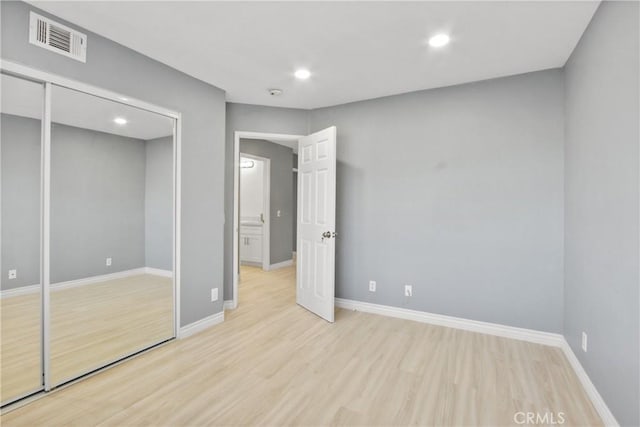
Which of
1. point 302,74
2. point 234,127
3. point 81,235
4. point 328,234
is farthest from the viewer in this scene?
point 234,127

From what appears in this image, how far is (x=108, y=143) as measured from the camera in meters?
2.52

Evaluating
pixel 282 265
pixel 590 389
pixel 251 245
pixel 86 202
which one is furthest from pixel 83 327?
pixel 282 265

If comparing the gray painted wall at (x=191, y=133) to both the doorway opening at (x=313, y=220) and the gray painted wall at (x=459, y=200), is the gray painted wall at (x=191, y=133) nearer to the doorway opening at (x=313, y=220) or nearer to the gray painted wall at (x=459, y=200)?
the doorway opening at (x=313, y=220)

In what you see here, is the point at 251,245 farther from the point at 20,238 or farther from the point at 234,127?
the point at 20,238

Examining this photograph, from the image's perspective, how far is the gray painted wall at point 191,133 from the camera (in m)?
2.33

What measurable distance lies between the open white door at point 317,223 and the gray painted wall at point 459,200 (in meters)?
0.38

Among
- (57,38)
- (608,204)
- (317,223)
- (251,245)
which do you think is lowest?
(251,245)

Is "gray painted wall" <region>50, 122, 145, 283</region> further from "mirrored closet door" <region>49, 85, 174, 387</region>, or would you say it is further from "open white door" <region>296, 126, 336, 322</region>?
"open white door" <region>296, 126, 336, 322</region>

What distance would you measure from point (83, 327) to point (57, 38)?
2003 mm

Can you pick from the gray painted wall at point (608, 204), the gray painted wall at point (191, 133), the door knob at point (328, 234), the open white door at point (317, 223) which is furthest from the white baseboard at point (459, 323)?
the gray painted wall at point (191, 133)

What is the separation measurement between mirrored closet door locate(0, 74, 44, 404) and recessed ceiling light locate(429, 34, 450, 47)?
2.68m

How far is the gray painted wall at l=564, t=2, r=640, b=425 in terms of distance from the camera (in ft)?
5.12

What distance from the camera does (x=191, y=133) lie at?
3.06 meters

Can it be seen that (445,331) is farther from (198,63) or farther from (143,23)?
(143,23)
